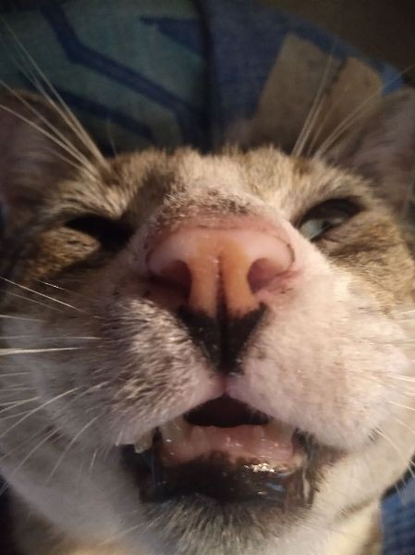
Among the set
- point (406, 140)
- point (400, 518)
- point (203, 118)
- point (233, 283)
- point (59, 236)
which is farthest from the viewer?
point (203, 118)

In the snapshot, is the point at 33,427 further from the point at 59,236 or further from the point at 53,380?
the point at 59,236

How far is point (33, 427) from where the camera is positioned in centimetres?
87

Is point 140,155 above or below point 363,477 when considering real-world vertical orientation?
above

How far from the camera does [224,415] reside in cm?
69

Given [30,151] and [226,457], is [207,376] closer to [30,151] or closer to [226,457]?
[226,457]

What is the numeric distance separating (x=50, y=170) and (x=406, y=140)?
1.96 ft

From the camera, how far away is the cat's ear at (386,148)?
1.20 meters

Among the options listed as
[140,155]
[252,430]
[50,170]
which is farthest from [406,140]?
[252,430]

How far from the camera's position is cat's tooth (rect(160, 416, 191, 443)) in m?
0.68

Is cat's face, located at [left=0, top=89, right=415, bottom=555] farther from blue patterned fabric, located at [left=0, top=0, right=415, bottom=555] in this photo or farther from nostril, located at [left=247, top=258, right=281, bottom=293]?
blue patterned fabric, located at [left=0, top=0, right=415, bottom=555]

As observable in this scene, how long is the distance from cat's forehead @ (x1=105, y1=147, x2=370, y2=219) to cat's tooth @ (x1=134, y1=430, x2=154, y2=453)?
314 mm

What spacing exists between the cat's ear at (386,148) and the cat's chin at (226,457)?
618 millimetres

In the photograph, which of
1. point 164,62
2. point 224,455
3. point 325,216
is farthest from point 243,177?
point 164,62

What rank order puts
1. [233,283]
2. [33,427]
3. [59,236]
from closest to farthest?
[233,283]
[33,427]
[59,236]
